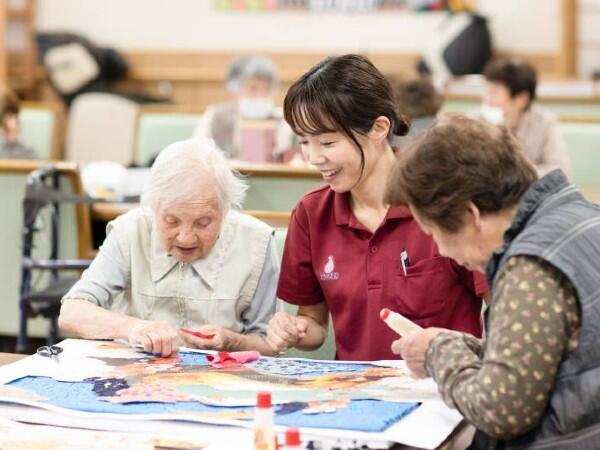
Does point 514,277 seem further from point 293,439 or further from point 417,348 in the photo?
point 293,439

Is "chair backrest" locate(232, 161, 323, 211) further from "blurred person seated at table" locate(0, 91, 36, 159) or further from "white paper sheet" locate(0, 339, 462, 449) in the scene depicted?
"blurred person seated at table" locate(0, 91, 36, 159)

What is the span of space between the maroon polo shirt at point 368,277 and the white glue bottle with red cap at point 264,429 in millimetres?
875

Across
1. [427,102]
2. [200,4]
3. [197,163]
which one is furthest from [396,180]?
[200,4]

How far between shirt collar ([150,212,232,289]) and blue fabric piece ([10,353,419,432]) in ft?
2.02

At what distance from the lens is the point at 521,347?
1.82 meters

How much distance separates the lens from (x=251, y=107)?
691 centimetres

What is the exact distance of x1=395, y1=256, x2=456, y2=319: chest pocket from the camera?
264 cm

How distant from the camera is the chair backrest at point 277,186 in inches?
175

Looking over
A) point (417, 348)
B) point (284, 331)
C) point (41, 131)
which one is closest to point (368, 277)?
point (284, 331)

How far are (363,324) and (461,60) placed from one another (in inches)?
286

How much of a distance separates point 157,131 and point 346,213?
4.12 meters

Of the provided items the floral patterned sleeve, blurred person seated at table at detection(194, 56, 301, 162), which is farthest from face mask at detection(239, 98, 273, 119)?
the floral patterned sleeve

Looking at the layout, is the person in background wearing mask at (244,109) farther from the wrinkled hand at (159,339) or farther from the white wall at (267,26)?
the wrinkled hand at (159,339)

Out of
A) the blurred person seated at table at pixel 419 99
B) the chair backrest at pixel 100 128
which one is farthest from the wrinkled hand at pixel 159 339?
the chair backrest at pixel 100 128
